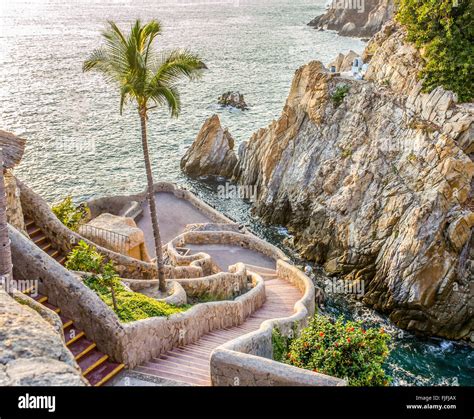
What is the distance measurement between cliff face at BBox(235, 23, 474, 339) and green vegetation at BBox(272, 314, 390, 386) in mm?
17648

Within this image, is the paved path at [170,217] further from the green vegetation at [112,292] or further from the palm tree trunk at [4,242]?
the palm tree trunk at [4,242]

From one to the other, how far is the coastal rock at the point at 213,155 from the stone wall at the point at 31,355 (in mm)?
48206

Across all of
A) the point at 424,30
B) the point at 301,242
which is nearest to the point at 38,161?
the point at 301,242

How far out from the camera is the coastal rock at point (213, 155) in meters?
56.1

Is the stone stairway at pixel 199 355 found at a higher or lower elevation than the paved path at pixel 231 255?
higher

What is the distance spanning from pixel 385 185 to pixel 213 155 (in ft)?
82.9

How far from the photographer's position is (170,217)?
1567 inches

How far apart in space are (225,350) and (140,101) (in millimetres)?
10495

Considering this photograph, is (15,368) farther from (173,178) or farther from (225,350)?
(173,178)

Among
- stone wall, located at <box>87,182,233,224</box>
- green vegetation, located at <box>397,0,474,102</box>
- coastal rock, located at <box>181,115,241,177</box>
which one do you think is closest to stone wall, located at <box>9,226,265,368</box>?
stone wall, located at <box>87,182,233,224</box>

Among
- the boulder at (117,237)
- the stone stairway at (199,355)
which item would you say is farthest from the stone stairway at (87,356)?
the boulder at (117,237)

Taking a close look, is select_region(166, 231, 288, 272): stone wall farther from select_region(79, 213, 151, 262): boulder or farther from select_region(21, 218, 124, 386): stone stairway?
select_region(21, 218, 124, 386): stone stairway

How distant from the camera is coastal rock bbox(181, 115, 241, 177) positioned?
56.1 metres

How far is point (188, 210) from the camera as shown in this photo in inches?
1626
